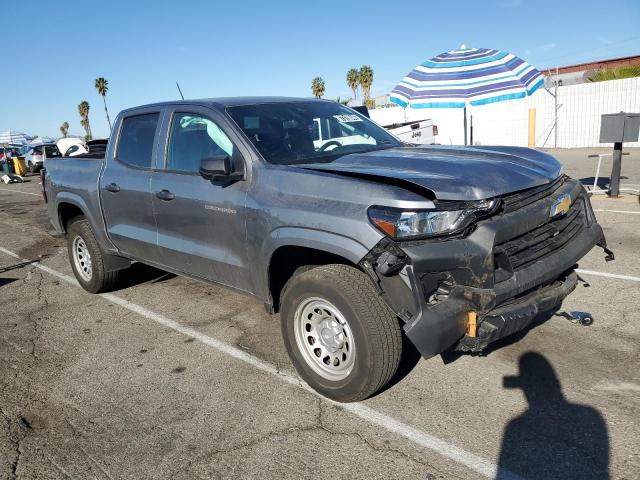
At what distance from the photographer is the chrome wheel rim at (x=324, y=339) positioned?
323 centimetres

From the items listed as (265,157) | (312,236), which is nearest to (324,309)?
(312,236)

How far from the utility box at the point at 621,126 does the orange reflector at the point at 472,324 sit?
746 cm

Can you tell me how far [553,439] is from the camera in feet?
9.27

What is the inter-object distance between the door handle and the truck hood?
4.30 feet

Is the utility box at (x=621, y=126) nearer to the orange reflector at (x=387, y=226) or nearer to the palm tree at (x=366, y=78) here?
the orange reflector at (x=387, y=226)

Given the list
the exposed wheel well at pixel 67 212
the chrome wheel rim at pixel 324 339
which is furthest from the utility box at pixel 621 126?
the exposed wheel well at pixel 67 212

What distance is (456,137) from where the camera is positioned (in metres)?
23.6

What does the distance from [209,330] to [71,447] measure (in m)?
1.74

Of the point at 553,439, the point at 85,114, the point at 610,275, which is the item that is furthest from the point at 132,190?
the point at 85,114

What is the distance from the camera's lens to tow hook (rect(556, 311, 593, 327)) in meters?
4.11

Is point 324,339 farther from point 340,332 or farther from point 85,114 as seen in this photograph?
point 85,114

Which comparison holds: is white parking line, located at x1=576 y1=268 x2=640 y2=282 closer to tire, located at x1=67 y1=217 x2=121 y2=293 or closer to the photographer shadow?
the photographer shadow

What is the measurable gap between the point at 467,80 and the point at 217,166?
→ 7296 millimetres

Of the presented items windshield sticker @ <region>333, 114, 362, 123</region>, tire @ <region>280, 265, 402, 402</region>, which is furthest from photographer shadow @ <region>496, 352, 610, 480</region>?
windshield sticker @ <region>333, 114, 362, 123</region>
